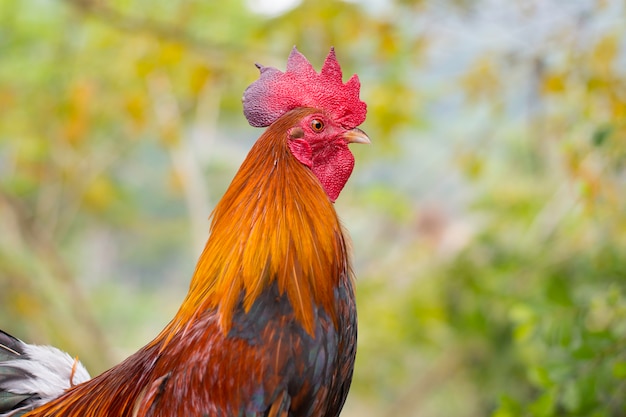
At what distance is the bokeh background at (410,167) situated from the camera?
13.0 ft

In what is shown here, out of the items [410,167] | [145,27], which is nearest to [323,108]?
[145,27]

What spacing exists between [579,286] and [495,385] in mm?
1687

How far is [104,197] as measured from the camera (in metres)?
9.88

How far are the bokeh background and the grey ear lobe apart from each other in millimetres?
1559

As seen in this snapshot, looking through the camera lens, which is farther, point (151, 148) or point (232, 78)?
point (151, 148)

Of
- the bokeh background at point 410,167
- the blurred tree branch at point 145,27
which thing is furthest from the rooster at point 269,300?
the blurred tree branch at point 145,27

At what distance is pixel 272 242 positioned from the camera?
189 cm

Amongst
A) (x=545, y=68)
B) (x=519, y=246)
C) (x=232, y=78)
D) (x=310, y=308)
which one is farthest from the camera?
(x=232, y=78)

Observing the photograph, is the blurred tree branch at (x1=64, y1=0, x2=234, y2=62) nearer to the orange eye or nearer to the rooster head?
the rooster head

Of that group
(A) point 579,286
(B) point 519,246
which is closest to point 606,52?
(A) point 579,286

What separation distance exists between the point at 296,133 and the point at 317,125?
8 centimetres

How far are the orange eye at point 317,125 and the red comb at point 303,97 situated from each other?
0.17 feet

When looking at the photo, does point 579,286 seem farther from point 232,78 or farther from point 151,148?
point 151,148

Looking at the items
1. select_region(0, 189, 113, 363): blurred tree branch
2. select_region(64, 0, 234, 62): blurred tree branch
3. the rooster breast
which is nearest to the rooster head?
the rooster breast
